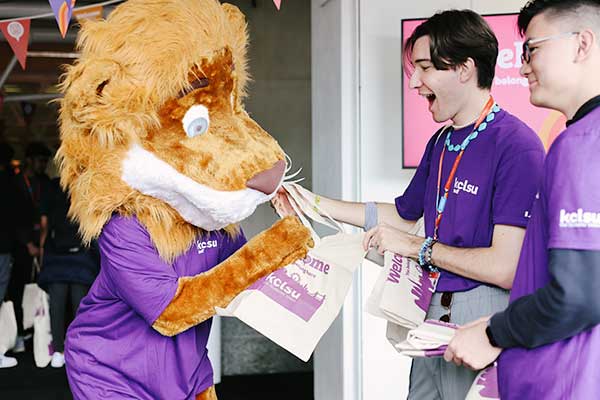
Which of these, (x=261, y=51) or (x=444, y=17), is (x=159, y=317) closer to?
(x=444, y=17)

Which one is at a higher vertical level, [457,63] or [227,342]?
[457,63]

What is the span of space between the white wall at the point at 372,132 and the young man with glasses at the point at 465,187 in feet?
3.87

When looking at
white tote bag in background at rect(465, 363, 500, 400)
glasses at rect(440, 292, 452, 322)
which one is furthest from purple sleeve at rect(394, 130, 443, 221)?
white tote bag in background at rect(465, 363, 500, 400)

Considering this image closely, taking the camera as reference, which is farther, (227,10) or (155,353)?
(227,10)

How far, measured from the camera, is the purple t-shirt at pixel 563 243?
1.28 meters

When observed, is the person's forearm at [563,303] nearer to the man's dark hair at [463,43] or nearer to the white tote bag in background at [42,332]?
the man's dark hair at [463,43]

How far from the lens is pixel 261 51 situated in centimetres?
511

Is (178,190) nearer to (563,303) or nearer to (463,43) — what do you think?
(463,43)

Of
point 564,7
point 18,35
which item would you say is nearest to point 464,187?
point 564,7

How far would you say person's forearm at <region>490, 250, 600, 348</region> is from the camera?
1.28m

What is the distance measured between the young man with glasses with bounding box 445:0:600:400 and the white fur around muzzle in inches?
26.9

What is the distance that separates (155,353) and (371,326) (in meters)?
1.60

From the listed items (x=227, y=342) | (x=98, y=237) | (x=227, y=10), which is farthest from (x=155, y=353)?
(x=227, y=342)

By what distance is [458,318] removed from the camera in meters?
1.96
